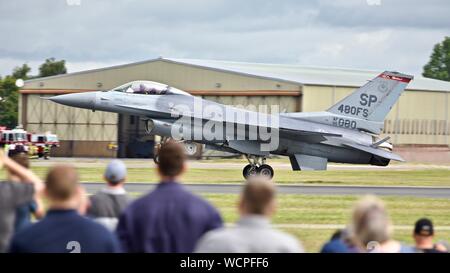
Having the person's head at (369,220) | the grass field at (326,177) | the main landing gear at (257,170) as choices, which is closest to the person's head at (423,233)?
the person's head at (369,220)

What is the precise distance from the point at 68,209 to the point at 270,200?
62.3 inches

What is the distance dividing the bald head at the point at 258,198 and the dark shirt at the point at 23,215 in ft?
8.46

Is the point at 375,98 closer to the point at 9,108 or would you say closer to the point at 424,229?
the point at 424,229

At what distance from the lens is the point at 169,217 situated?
291 inches

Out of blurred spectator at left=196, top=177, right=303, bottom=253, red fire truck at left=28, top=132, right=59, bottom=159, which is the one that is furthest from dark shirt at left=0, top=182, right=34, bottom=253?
red fire truck at left=28, top=132, right=59, bottom=159

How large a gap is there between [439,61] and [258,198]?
13621 centimetres

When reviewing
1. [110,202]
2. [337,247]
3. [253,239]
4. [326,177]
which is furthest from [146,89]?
[253,239]

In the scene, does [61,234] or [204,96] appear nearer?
[61,234]

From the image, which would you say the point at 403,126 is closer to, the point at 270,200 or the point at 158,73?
the point at 158,73

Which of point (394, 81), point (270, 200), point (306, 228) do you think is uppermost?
point (394, 81)

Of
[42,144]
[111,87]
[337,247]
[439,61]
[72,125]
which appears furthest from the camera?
[439,61]

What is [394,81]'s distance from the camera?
32.3 m
